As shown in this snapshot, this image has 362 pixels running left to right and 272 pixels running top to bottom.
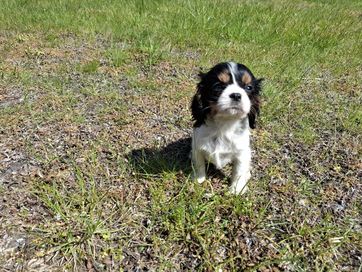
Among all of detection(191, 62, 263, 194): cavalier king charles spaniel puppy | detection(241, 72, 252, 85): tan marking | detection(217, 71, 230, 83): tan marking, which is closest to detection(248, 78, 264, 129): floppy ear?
detection(191, 62, 263, 194): cavalier king charles spaniel puppy

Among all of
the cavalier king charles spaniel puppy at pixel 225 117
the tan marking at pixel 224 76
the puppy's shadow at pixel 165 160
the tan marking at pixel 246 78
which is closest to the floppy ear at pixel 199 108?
the cavalier king charles spaniel puppy at pixel 225 117

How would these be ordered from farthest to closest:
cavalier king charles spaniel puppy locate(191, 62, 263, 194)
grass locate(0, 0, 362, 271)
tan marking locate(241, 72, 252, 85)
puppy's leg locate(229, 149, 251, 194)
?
puppy's leg locate(229, 149, 251, 194) < tan marking locate(241, 72, 252, 85) < cavalier king charles spaniel puppy locate(191, 62, 263, 194) < grass locate(0, 0, 362, 271)

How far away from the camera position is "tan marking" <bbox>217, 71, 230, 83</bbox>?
2.45m

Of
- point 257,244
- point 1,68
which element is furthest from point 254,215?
point 1,68

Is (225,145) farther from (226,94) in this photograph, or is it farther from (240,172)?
(226,94)

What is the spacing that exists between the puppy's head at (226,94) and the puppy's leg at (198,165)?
245 mm

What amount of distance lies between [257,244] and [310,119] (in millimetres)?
1965

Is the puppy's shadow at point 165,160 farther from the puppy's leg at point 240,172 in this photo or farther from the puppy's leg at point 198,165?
the puppy's leg at point 240,172

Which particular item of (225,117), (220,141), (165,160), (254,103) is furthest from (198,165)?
(254,103)

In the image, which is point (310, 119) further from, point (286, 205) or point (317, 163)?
point (286, 205)

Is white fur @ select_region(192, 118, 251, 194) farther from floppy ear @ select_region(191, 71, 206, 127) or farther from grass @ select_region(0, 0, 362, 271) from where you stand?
grass @ select_region(0, 0, 362, 271)

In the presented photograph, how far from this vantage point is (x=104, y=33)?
6180 millimetres

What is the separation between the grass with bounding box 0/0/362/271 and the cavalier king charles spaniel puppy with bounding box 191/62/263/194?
9.4 inches

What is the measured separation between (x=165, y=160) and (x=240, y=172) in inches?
27.5
